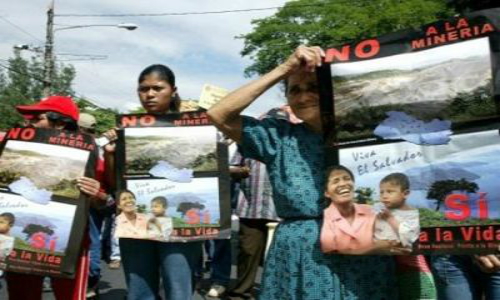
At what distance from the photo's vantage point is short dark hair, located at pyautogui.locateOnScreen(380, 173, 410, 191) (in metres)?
1.70

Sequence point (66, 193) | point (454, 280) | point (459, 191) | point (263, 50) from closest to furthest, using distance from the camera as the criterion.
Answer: point (459, 191), point (454, 280), point (66, 193), point (263, 50)

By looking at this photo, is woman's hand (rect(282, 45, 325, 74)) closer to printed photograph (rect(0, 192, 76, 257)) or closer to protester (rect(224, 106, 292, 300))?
printed photograph (rect(0, 192, 76, 257))

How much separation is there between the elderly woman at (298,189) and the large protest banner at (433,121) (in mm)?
126

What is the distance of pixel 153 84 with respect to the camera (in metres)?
2.81

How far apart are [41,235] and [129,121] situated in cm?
65

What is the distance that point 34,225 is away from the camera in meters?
2.65

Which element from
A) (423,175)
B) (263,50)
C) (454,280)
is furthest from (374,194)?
(263,50)

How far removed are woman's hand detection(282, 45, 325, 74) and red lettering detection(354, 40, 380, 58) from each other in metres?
0.11

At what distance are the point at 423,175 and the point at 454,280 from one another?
34.4 inches

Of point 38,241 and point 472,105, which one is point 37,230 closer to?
point 38,241

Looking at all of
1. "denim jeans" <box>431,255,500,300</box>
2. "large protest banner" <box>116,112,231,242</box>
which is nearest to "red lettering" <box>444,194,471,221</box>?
"denim jeans" <box>431,255,500,300</box>

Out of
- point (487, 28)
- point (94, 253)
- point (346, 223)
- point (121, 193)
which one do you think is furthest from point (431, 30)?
point (94, 253)

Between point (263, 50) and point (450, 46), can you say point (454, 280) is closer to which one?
point (450, 46)

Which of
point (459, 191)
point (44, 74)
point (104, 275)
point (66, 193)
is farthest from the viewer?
point (44, 74)
